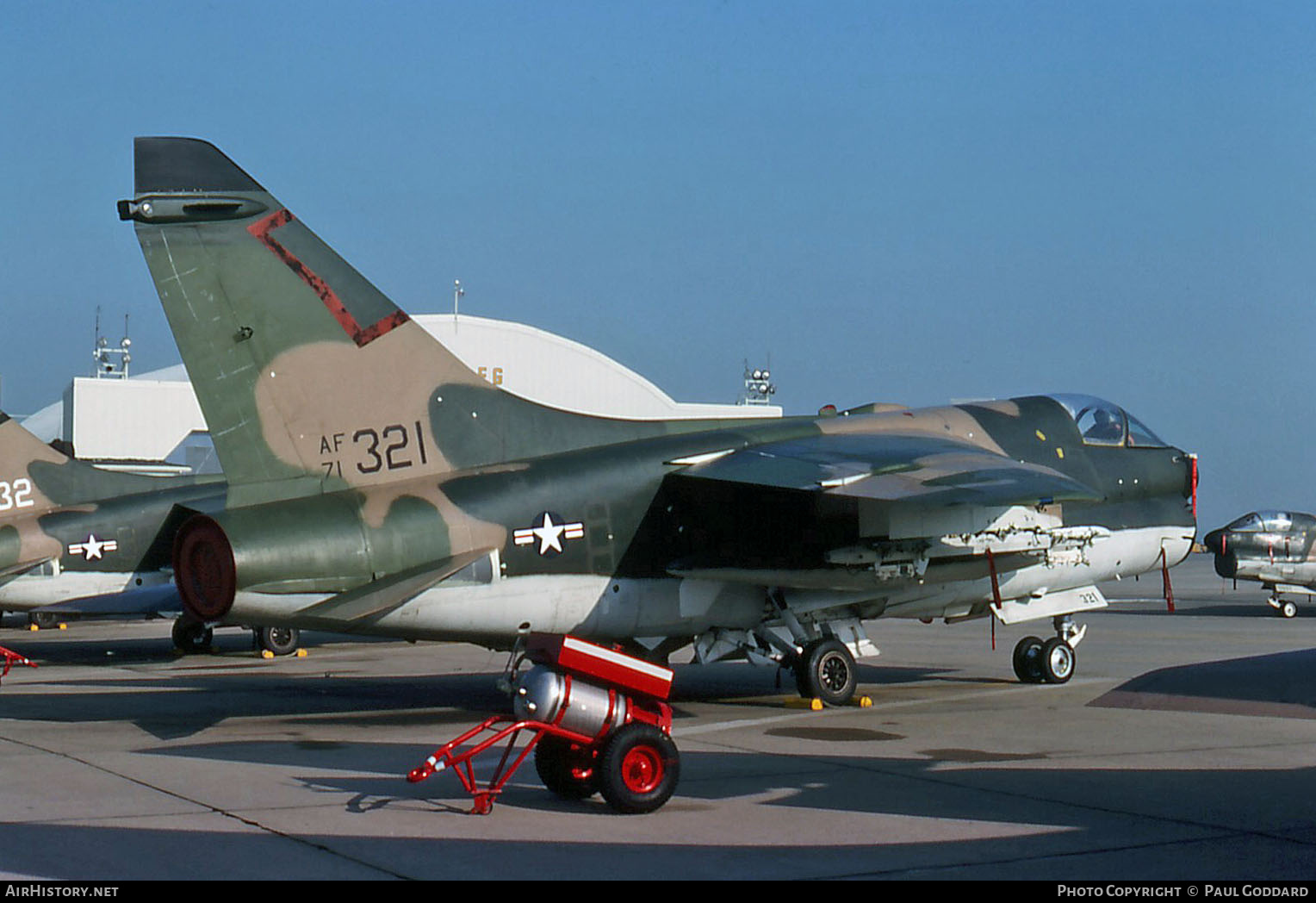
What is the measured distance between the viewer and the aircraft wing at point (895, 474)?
1258 cm

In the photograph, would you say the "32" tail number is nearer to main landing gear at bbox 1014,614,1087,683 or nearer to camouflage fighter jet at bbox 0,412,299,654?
camouflage fighter jet at bbox 0,412,299,654

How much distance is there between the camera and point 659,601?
13578mm

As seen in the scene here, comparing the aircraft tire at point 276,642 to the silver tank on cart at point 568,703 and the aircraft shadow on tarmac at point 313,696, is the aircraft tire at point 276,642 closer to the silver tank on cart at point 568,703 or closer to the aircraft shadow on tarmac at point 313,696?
the aircraft shadow on tarmac at point 313,696

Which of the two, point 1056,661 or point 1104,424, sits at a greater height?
point 1104,424

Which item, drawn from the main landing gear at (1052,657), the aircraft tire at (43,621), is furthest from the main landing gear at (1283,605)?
the aircraft tire at (43,621)

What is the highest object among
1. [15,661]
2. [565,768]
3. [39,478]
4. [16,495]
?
[39,478]

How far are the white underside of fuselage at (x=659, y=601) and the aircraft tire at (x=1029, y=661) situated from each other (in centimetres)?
68

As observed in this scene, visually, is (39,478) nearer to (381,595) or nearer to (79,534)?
(79,534)

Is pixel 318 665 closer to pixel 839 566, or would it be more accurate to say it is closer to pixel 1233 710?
pixel 839 566

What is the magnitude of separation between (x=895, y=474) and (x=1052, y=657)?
470cm

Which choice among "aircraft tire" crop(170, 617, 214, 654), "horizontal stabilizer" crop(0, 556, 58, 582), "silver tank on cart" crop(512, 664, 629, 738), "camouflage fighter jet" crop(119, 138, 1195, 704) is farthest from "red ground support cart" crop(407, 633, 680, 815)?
"aircraft tire" crop(170, 617, 214, 654)

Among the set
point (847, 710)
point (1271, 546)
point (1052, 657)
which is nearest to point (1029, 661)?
point (1052, 657)

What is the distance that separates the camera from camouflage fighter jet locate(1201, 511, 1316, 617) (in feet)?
104
